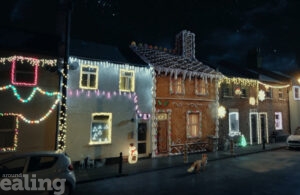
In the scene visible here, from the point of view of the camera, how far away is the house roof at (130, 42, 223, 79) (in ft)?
54.0

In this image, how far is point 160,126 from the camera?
16.3 m

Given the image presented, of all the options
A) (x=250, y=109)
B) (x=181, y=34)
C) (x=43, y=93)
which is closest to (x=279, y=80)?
(x=250, y=109)

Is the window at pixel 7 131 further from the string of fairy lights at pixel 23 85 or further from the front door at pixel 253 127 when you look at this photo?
the front door at pixel 253 127

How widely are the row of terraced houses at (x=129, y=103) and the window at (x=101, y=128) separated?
0.06 metres

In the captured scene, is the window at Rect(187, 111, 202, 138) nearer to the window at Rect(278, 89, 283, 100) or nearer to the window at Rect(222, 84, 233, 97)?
the window at Rect(222, 84, 233, 97)

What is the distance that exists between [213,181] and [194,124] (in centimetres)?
820

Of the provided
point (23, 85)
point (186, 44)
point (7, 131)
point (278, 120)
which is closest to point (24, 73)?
point (23, 85)

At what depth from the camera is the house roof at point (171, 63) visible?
16.5 meters

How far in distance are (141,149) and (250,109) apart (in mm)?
12154

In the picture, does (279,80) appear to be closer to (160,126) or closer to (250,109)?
(250,109)

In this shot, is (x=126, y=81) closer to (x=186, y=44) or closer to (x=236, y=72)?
(x=186, y=44)

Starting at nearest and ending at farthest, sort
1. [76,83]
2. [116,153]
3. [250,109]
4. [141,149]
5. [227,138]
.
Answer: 1. [76,83]
2. [116,153]
3. [141,149]
4. [227,138]
5. [250,109]

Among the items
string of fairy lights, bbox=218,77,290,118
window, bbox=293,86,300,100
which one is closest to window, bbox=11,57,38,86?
string of fairy lights, bbox=218,77,290,118

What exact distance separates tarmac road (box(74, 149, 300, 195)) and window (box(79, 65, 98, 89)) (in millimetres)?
5667
